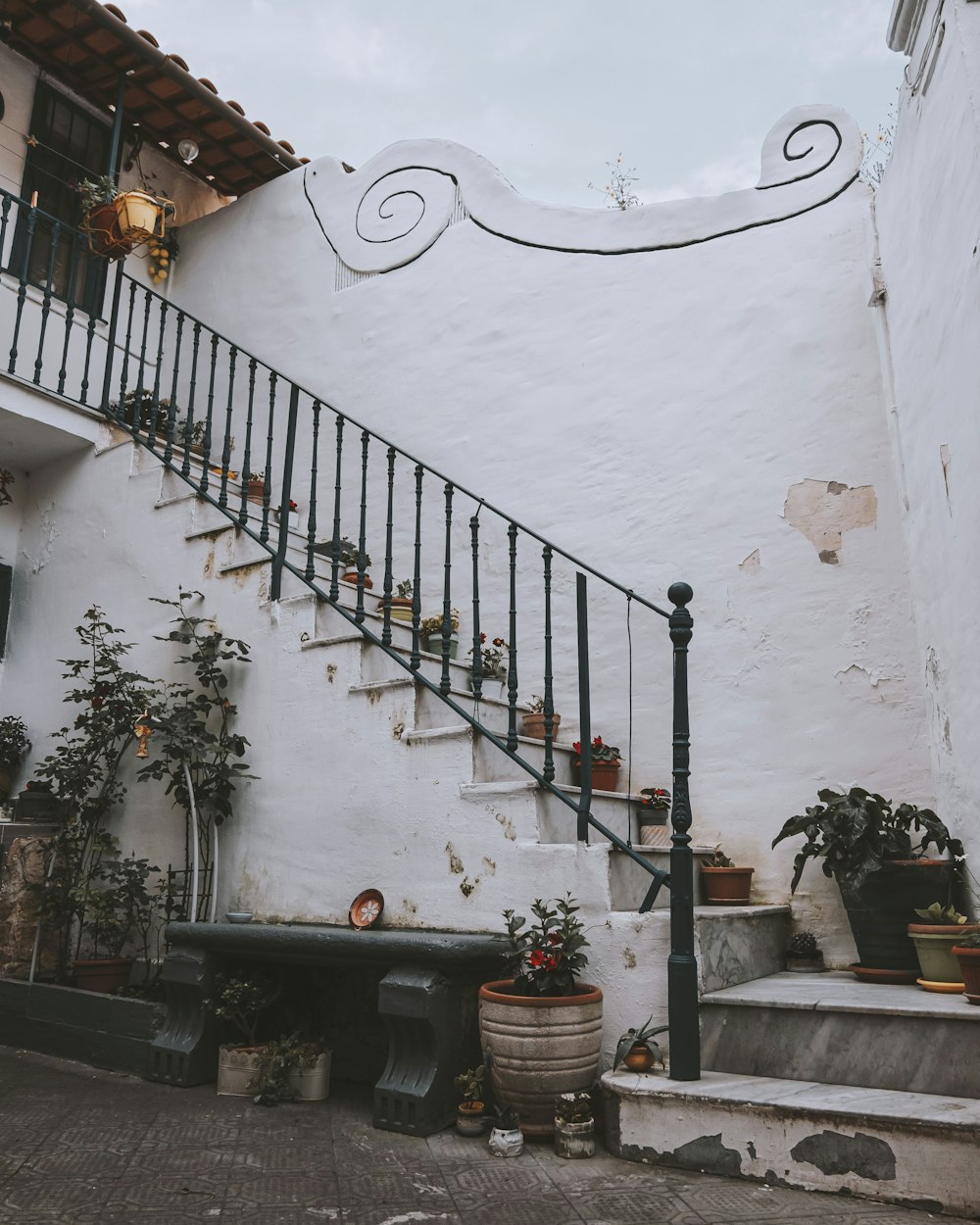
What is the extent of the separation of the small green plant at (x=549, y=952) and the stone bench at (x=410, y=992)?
77mm

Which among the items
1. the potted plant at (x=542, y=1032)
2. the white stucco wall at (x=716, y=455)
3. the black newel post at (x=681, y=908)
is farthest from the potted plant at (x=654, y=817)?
the potted plant at (x=542, y=1032)

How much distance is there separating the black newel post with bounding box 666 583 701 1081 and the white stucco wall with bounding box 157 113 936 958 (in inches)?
45.4

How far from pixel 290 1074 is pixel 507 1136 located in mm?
957

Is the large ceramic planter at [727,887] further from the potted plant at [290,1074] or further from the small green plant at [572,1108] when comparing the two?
the potted plant at [290,1074]

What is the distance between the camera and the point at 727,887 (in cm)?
373

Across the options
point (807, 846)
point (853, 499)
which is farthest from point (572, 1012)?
point (853, 499)

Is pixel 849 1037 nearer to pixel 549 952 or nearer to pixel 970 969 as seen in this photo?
pixel 970 969

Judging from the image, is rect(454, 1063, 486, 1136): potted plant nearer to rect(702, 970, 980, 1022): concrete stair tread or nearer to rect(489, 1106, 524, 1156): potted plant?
rect(489, 1106, 524, 1156): potted plant

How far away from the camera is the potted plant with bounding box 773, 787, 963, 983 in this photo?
3.24 meters

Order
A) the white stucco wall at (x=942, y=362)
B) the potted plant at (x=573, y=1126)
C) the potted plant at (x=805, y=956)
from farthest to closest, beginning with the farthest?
the potted plant at (x=805, y=956)
the white stucco wall at (x=942, y=362)
the potted plant at (x=573, y=1126)

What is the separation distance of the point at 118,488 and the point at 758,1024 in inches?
168

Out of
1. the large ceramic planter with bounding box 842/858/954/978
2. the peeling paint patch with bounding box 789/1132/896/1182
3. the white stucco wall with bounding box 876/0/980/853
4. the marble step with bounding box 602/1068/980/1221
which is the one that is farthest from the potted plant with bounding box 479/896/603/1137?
the white stucco wall with bounding box 876/0/980/853

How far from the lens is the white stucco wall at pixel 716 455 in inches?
156

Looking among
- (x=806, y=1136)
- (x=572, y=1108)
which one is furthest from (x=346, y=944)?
(x=806, y=1136)
